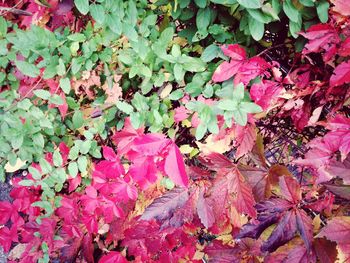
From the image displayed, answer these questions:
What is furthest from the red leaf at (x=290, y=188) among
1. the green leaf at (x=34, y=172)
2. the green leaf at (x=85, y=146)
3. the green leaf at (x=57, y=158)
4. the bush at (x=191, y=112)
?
the green leaf at (x=34, y=172)

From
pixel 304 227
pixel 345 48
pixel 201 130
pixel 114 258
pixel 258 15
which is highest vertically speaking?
pixel 258 15

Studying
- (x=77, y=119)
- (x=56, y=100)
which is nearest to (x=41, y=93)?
(x=56, y=100)

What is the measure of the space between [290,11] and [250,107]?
11.5 inches

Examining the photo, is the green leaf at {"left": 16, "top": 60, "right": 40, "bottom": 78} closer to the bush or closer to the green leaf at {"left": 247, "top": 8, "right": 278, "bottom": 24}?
the bush

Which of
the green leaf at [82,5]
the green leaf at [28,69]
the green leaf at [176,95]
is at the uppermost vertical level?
the green leaf at [82,5]

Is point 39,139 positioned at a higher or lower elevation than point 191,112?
lower

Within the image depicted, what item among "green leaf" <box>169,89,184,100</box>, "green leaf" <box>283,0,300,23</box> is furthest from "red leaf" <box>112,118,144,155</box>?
"green leaf" <box>283,0,300,23</box>

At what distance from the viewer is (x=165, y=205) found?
121 centimetres

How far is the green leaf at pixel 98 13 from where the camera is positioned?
113 cm

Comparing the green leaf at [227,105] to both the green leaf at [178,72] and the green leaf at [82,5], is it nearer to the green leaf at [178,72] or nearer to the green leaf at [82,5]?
the green leaf at [178,72]

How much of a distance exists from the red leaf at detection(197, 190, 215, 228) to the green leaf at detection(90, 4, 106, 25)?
2.04ft

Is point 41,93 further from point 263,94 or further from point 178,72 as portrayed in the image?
point 263,94

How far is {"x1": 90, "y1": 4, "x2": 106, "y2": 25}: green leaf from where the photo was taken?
3.71 feet

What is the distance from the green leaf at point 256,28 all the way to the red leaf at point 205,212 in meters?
0.52
